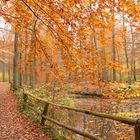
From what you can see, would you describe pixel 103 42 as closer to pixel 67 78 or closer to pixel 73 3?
pixel 73 3

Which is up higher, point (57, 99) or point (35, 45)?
point (35, 45)

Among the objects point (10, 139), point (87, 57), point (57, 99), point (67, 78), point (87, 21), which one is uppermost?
point (87, 21)

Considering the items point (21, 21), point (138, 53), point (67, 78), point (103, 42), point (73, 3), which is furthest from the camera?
point (138, 53)

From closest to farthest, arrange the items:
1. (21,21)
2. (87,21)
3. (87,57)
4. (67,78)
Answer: (87,21) → (87,57) → (21,21) → (67,78)

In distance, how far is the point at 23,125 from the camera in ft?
33.1

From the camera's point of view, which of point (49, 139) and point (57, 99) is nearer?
point (49, 139)

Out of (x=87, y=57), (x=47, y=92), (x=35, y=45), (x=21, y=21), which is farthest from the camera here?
(x=47, y=92)

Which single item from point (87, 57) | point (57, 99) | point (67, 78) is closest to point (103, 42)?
point (87, 57)

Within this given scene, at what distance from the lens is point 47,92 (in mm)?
12844

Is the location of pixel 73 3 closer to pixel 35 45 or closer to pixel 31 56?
pixel 35 45

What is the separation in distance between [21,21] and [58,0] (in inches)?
149

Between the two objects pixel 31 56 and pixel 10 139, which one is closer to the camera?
pixel 10 139

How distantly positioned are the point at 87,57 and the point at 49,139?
292 centimetres

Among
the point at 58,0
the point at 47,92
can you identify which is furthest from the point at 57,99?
the point at 58,0
